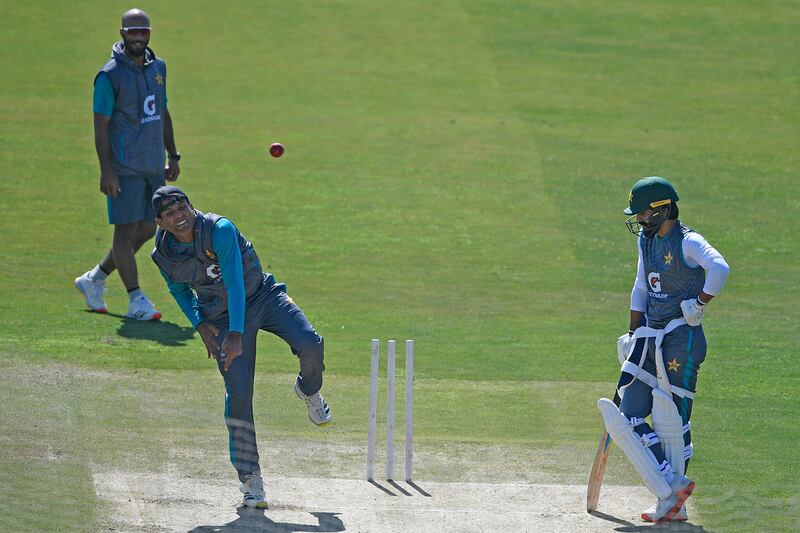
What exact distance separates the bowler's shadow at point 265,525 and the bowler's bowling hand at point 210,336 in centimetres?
89

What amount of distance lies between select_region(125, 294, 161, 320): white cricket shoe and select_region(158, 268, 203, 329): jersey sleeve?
→ 12.1 feet

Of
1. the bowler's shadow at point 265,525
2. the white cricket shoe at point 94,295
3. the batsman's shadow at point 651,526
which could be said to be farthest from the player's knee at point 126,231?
the batsman's shadow at point 651,526

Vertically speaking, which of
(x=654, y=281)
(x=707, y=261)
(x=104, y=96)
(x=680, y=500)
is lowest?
(x=680, y=500)

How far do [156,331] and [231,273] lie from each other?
3923mm

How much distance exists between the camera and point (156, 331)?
10.7m

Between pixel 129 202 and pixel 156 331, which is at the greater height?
pixel 129 202

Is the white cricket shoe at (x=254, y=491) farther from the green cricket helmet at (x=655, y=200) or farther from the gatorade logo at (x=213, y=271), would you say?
the green cricket helmet at (x=655, y=200)

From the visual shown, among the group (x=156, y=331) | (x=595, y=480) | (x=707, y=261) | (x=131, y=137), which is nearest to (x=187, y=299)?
(x=595, y=480)

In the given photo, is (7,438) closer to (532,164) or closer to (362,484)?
(362,484)

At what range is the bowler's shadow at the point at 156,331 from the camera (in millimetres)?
10430

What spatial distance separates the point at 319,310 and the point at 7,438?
4163 millimetres

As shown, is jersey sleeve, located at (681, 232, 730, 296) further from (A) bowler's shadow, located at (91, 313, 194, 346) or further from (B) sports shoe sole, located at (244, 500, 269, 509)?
(A) bowler's shadow, located at (91, 313, 194, 346)

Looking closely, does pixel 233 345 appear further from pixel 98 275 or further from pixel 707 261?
pixel 98 275

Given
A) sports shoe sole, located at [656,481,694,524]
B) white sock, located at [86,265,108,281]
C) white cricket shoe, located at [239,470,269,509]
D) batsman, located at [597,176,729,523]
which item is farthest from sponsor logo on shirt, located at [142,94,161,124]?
sports shoe sole, located at [656,481,694,524]
